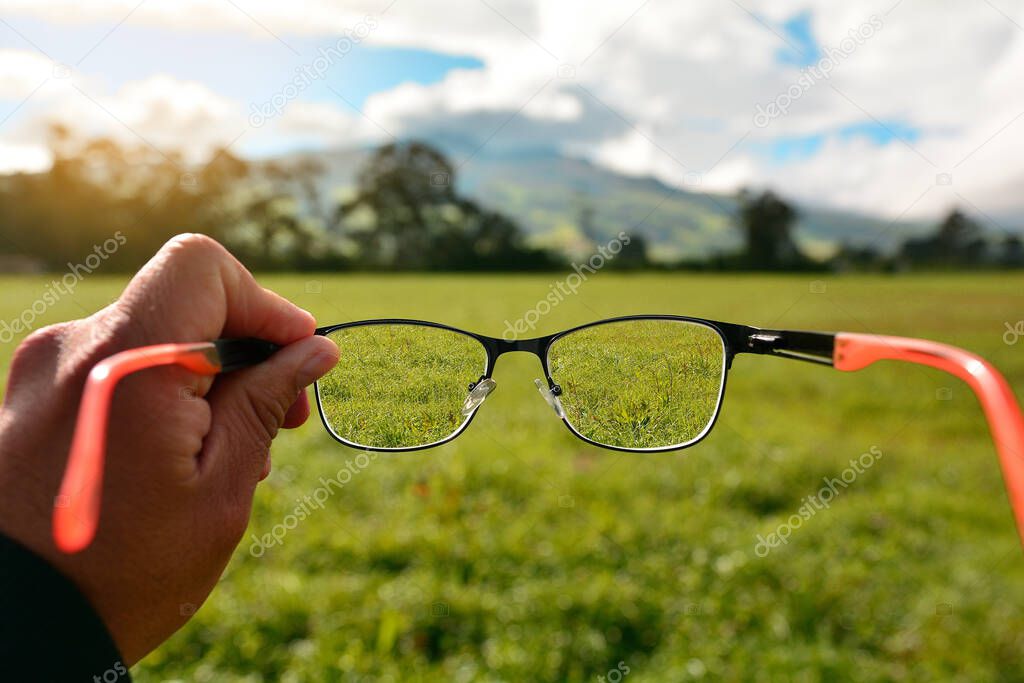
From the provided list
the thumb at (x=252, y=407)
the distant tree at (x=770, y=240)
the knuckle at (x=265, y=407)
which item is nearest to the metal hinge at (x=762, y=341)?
the thumb at (x=252, y=407)

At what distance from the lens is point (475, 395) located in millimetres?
1968

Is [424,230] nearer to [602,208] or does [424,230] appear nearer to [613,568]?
[613,568]

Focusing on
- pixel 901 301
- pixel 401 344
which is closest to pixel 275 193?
pixel 901 301

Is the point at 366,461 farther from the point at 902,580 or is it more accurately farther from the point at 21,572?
the point at 21,572

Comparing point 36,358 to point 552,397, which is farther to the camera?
point 552,397

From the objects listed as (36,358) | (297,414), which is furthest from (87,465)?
(297,414)

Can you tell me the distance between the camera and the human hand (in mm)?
1173

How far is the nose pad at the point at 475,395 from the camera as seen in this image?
1956mm

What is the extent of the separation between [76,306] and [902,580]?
2473 centimetres

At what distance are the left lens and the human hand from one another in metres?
0.75

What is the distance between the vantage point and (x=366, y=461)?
22.9 ft

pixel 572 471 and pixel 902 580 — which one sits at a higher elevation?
pixel 902 580

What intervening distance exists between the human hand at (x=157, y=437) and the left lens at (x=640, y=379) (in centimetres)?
75

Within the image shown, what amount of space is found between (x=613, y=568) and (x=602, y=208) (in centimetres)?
11040
